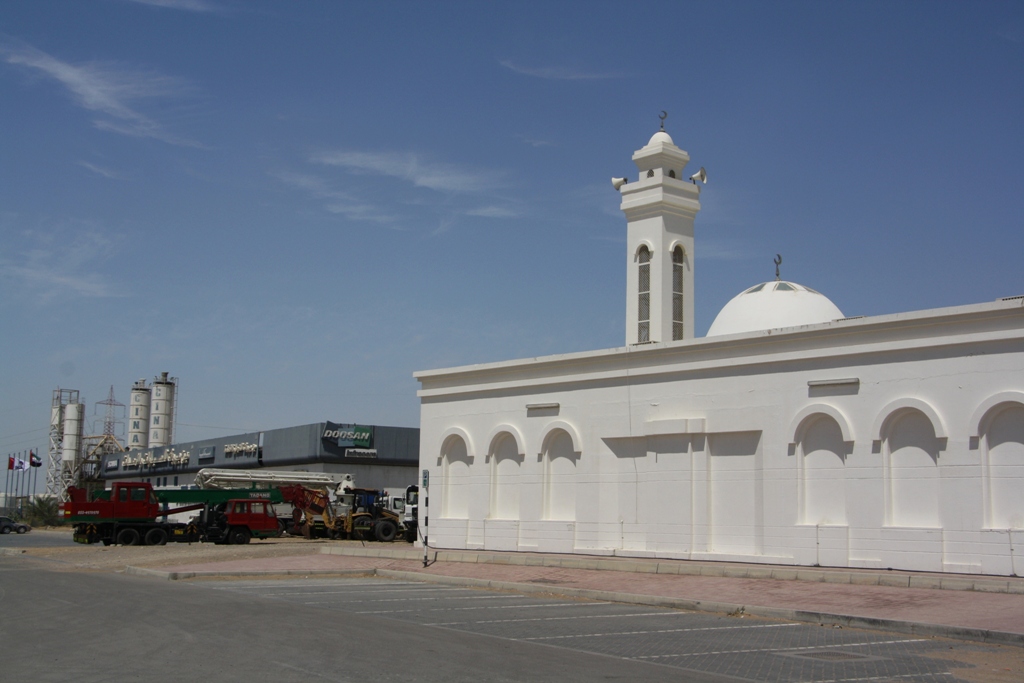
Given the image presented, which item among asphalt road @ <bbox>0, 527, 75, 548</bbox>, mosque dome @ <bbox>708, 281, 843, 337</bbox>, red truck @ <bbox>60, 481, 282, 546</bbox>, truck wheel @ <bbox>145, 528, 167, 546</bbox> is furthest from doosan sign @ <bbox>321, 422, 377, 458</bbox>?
mosque dome @ <bbox>708, 281, 843, 337</bbox>

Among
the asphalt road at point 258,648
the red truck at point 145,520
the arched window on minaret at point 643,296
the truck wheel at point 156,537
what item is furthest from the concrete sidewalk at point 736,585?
the truck wheel at point 156,537

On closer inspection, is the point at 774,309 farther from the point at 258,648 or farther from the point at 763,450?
the point at 258,648

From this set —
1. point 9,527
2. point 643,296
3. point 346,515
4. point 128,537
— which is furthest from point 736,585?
point 9,527

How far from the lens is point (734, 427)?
2444 cm

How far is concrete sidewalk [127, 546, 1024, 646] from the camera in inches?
621

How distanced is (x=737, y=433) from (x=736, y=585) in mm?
5005

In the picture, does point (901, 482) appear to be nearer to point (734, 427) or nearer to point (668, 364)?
point (734, 427)

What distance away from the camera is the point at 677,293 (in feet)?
96.6

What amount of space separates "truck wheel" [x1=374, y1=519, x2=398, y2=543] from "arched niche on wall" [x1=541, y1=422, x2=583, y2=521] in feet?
45.2

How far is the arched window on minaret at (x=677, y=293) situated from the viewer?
96.0 ft

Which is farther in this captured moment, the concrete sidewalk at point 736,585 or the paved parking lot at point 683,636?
the concrete sidewalk at point 736,585

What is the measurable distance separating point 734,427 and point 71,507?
90.4ft

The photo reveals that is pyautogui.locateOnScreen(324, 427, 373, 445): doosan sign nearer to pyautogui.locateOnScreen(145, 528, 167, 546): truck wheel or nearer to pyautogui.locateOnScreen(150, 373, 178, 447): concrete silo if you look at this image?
pyautogui.locateOnScreen(145, 528, 167, 546): truck wheel

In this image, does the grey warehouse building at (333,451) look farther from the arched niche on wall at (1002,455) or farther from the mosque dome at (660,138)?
the arched niche on wall at (1002,455)
